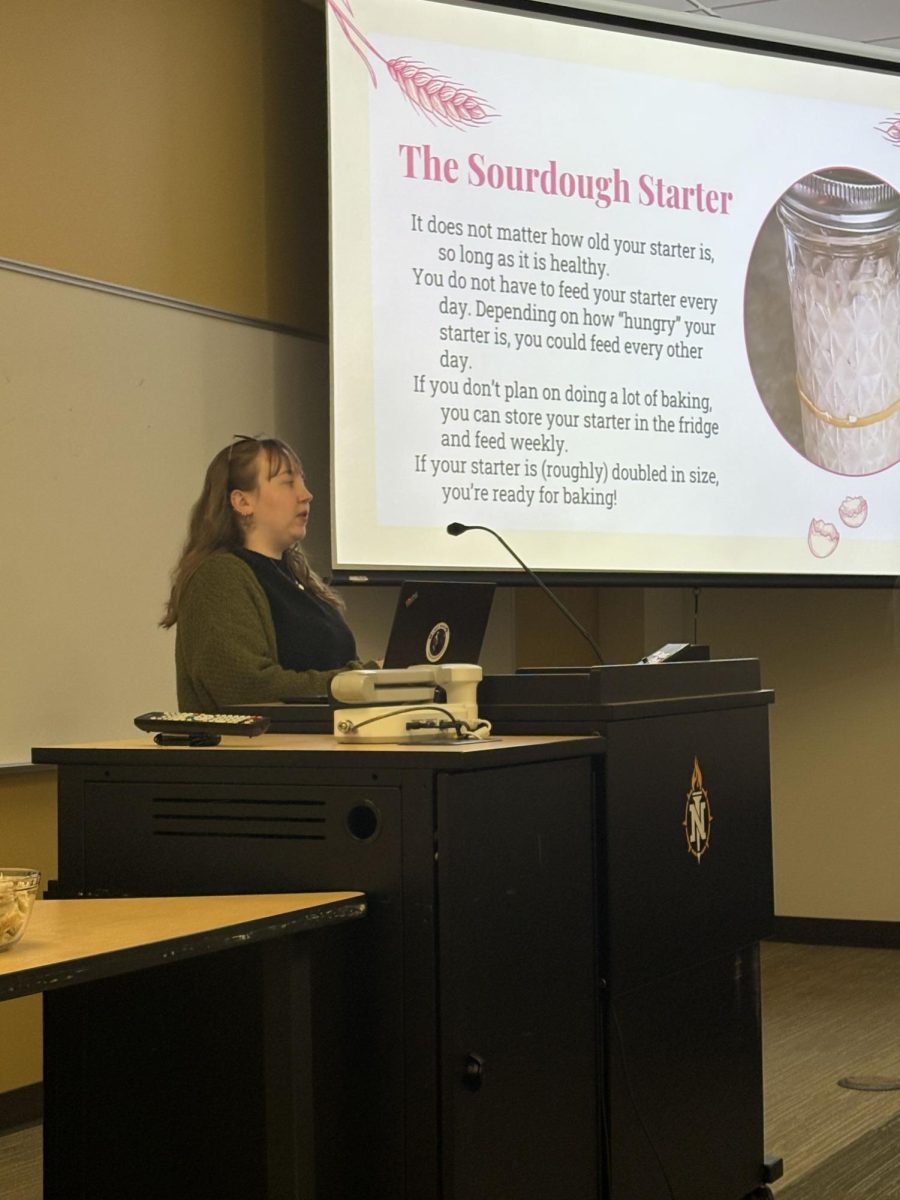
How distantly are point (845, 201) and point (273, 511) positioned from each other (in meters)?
2.46

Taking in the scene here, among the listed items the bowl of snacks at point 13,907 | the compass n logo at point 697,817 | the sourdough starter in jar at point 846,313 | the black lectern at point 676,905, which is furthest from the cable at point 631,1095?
the sourdough starter in jar at point 846,313

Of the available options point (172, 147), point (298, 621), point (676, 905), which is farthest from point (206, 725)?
point (172, 147)

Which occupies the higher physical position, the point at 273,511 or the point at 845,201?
the point at 845,201

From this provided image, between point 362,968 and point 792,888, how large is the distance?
376 centimetres

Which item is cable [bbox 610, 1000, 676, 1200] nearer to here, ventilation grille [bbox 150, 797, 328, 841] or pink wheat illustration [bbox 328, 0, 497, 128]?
ventilation grille [bbox 150, 797, 328, 841]

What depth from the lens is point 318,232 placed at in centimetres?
432

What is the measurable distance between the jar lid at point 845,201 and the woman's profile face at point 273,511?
219 centimetres

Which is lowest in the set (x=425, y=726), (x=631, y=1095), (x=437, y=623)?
(x=631, y=1095)

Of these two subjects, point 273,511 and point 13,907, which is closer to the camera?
point 13,907

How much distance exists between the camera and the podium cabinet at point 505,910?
1735 millimetres

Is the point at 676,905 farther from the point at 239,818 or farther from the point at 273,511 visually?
the point at 273,511

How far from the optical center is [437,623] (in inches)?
81.9

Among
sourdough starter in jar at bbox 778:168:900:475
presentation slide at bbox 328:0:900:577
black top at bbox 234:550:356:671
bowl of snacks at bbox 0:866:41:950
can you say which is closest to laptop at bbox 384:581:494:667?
bowl of snacks at bbox 0:866:41:950

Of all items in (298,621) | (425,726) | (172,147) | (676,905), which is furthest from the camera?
(172,147)
